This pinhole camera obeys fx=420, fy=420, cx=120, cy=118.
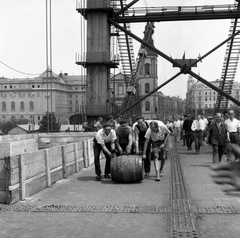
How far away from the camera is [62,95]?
167 m

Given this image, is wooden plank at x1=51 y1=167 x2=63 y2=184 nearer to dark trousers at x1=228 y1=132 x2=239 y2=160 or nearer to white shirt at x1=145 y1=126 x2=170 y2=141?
white shirt at x1=145 y1=126 x2=170 y2=141

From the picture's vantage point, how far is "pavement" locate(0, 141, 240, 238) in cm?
653

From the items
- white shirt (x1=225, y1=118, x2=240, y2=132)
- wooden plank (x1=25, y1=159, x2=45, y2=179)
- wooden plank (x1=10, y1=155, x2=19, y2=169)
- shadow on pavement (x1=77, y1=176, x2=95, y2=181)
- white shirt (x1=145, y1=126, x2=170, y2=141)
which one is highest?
white shirt (x1=225, y1=118, x2=240, y2=132)

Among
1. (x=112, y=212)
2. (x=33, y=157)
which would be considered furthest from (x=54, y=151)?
(x=112, y=212)

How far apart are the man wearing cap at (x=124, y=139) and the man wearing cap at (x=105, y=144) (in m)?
0.19

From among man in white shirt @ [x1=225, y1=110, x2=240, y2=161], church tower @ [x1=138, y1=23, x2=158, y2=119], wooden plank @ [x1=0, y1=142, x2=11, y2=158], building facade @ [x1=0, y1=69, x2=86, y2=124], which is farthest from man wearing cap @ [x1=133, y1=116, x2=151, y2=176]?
building facade @ [x1=0, y1=69, x2=86, y2=124]

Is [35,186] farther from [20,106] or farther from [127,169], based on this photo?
[20,106]

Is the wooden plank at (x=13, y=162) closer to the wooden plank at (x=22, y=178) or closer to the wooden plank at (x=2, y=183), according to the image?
the wooden plank at (x=22, y=178)

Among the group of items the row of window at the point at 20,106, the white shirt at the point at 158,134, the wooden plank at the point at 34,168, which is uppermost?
the row of window at the point at 20,106

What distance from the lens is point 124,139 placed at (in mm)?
12266

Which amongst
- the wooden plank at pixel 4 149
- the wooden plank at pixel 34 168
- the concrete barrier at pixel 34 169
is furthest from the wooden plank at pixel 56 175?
the wooden plank at pixel 4 149

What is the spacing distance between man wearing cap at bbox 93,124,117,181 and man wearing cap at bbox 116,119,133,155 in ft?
0.63

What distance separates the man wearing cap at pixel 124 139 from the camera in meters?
12.0

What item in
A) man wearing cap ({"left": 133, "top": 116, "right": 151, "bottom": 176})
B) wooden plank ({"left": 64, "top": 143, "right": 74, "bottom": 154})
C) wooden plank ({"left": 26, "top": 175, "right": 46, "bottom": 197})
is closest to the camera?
wooden plank ({"left": 26, "top": 175, "right": 46, "bottom": 197})
